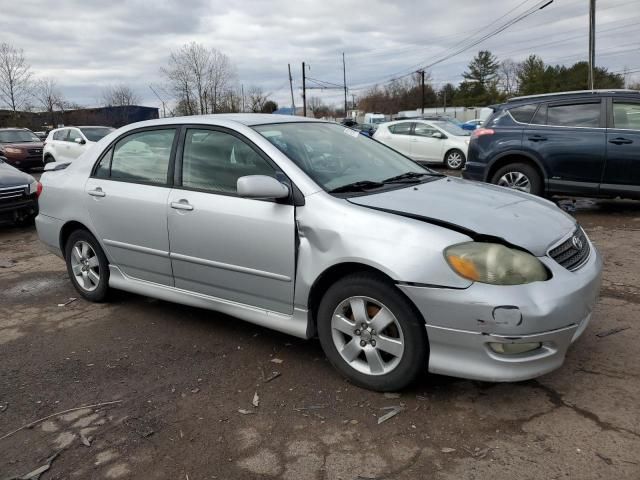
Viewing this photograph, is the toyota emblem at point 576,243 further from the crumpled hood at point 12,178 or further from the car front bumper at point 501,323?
the crumpled hood at point 12,178

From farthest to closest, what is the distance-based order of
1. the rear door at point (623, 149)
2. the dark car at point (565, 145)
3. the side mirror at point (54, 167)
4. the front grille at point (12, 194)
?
the front grille at point (12, 194)
the dark car at point (565, 145)
the rear door at point (623, 149)
the side mirror at point (54, 167)

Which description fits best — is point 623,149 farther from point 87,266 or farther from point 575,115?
point 87,266

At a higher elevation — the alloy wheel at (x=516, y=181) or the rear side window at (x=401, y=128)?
the rear side window at (x=401, y=128)

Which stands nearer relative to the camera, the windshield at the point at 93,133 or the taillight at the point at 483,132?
the taillight at the point at 483,132

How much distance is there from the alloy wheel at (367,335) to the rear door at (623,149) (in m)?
5.63

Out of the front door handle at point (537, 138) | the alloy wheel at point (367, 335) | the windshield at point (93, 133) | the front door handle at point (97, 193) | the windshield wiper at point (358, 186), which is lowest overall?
the alloy wheel at point (367, 335)

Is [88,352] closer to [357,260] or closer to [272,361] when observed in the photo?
[272,361]

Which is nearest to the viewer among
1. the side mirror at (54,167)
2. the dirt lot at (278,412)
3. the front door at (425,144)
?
the dirt lot at (278,412)

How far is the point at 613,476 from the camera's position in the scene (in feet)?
7.53

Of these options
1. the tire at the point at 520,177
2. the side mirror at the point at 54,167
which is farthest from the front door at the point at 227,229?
the tire at the point at 520,177

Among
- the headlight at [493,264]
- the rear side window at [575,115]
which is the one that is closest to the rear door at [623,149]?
the rear side window at [575,115]

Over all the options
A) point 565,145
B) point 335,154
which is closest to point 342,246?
point 335,154

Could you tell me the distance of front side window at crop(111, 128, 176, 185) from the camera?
408 cm

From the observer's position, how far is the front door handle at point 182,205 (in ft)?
12.3
